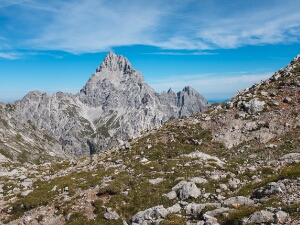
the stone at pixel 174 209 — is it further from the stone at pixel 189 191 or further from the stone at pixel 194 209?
the stone at pixel 189 191

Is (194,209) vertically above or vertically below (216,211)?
below

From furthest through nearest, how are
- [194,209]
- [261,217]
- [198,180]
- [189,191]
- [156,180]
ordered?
[156,180] → [198,180] → [189,191] → [194,209] → [261,217]

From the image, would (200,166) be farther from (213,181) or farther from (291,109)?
(291,109)

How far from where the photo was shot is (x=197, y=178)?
Answer: 24609 mm

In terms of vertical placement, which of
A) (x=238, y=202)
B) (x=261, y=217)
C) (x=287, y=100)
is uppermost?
(x=287, y=100)

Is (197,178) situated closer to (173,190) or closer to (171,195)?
(173,190)

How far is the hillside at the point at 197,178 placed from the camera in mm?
16467

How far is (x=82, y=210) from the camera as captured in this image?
21.3m

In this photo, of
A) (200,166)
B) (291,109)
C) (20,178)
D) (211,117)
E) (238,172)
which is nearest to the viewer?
(238,172)

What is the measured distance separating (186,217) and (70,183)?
15084 mm

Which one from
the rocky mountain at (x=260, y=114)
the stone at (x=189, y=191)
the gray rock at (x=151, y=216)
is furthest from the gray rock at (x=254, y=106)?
the gray rock at (x=151, y=216)

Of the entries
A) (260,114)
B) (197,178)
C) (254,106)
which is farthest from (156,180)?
(254,106)

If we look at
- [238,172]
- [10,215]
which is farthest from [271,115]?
[10,215]

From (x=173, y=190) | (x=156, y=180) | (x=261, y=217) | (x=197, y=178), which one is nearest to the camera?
(x=261, y=217)
